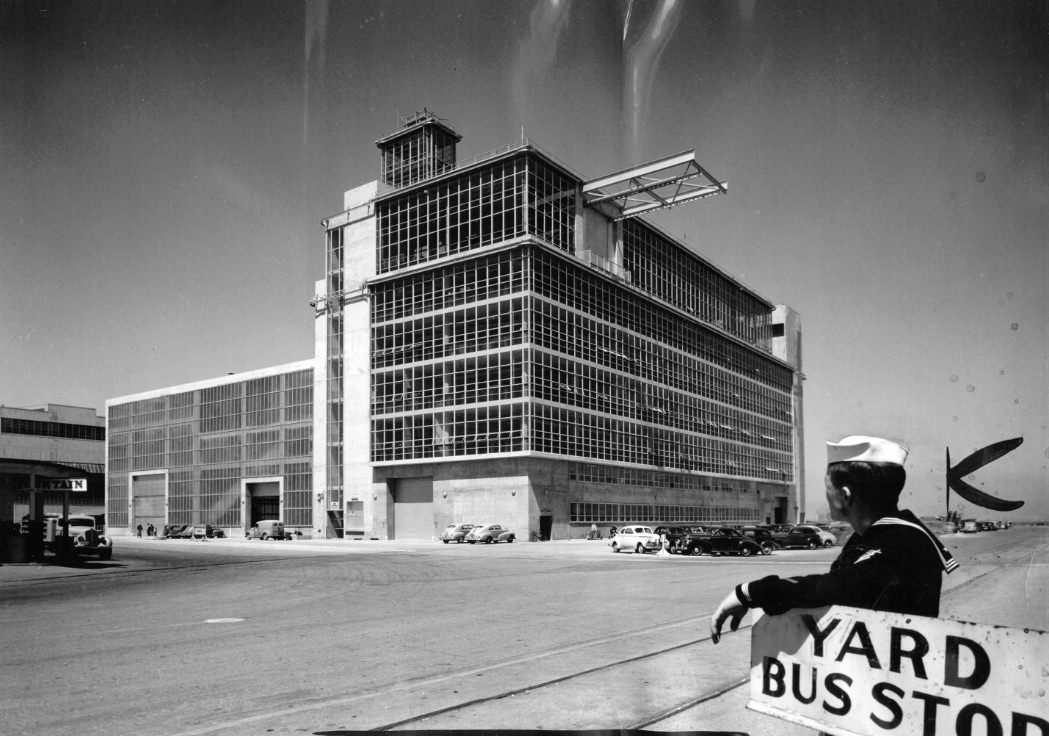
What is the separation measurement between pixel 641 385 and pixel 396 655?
210 ft

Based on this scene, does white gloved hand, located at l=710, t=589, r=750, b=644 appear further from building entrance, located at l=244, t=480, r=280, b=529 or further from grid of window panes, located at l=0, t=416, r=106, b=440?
Result: grid of window panes, located at l=0, t=416, r=106, b=440

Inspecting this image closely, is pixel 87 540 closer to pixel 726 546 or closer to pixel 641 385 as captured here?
pixel 726 546

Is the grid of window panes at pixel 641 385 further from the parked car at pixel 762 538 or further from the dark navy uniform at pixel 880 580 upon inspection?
the dark navy uniform at pixel 880 580

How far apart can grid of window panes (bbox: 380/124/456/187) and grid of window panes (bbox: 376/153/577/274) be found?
4.18 metres

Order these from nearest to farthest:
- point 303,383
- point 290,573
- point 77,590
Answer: point 77,590 → point 290,573 → point 303,383

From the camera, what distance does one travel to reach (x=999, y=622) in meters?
2.64

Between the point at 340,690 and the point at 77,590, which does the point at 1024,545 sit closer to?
the point at 340,690

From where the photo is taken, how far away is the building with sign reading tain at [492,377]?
59438 millimetres

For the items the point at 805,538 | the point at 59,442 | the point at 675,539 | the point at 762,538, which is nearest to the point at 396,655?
the point at 675,539

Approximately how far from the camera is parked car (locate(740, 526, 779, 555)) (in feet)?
120

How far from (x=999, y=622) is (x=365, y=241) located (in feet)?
233

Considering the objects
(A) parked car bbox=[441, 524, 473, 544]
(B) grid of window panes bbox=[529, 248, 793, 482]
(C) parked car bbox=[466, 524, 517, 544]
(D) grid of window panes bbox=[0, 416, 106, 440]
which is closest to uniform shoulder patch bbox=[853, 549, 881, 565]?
(B) grid of window panes bbox=[529, 248, 793, 482]

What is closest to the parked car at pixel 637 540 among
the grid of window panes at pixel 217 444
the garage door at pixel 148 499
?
the grid of window panes at pixel 217 444

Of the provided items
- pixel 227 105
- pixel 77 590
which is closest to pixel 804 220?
pixel 227 105
